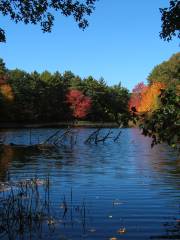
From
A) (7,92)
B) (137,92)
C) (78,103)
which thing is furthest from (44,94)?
(137,92)

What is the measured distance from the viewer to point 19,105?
11825 cm

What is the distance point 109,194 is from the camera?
20000 mm

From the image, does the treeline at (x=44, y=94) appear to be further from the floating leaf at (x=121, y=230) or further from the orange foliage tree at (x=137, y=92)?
the floating leaf at (x=121, y=230)

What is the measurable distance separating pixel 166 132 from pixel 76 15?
163 inches

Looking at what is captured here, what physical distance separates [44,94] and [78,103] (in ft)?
41.2

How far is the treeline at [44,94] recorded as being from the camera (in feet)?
379

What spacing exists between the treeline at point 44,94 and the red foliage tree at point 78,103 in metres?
0.87

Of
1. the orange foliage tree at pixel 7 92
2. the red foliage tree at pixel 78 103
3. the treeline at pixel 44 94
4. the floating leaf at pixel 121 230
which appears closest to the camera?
the floating leaf at pixel 121 230

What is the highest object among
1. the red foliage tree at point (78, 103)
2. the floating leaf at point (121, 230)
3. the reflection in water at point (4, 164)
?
the red foliage tree at point (78, 103)

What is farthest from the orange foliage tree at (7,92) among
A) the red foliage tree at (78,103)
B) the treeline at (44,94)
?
the red foliage tree at (78,103)

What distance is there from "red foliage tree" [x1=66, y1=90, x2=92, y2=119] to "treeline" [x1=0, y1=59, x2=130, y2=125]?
866mm

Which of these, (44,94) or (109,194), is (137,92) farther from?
(109,194)

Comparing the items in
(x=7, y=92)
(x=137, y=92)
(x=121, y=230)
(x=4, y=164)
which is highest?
(x=137, y=92)

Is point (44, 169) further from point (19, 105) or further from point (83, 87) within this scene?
point (83, 87)
